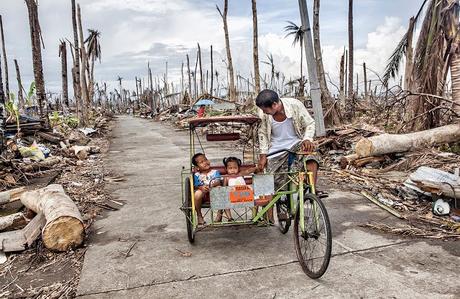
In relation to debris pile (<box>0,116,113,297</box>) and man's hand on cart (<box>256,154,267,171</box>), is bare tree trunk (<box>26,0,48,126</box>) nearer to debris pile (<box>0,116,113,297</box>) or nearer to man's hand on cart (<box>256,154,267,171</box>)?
debris pile (<box>0,116,113,297</box>)

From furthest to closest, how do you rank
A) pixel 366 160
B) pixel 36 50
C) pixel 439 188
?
1. pixel 36 50
2. pixel 366 160
3. pixel 439 188

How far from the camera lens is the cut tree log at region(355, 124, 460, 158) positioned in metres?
7.86

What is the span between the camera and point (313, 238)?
11.7ft

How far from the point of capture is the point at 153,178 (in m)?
8.02

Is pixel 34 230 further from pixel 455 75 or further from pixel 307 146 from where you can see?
pixel 455 75

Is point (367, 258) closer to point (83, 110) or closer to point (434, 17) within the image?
point (434, 17)

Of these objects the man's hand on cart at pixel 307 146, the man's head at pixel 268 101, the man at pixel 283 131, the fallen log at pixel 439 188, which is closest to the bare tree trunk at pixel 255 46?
the fallen log at pixel 439 188

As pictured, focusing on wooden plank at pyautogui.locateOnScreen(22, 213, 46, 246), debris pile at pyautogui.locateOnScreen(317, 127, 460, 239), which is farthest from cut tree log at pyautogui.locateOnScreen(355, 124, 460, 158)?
wooden plank at pyautogui.locateOnScreen(22, 213, 46, 246)

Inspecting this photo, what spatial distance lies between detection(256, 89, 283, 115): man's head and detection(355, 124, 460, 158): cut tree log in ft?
14.5

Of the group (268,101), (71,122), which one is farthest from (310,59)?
(71,122)

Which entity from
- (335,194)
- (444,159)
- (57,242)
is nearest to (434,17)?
(444,159)

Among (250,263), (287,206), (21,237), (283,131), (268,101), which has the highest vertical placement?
(268,101)

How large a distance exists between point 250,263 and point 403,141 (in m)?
5.43

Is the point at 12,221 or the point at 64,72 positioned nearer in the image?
the point at 12,221
